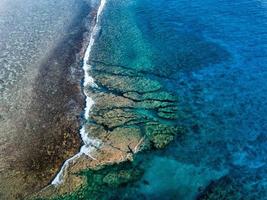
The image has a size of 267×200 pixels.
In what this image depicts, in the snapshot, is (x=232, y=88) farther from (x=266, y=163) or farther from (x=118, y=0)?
(x=118, y=0)

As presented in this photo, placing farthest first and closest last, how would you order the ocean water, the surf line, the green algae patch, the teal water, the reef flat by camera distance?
the reef flat, the surf line, the ocean water, the teal water, the green algae patch

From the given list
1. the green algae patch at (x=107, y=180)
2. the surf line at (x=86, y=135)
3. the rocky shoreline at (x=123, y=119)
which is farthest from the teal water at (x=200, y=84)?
the surf line at (x=86, y=135)

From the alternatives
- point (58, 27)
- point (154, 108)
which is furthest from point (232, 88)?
point (58, 27)

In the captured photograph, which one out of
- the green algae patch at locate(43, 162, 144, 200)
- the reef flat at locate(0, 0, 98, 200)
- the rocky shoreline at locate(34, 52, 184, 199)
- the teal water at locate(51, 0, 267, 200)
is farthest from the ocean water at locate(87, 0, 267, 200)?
the reef flat at locate(0, 0, 98, 200)

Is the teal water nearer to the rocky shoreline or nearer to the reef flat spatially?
the rocky shoreline

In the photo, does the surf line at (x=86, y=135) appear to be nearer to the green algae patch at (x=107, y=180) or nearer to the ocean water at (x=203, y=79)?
the ocean water at (x=203, y=79)

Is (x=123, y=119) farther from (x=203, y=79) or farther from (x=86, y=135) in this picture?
(x=203, y=79)
